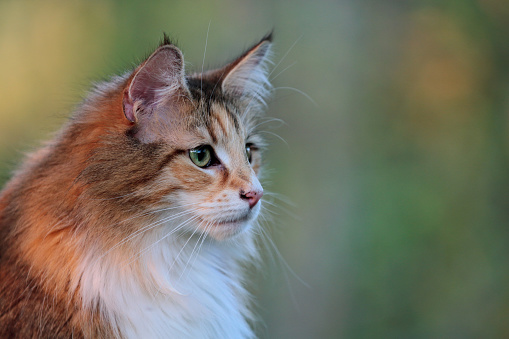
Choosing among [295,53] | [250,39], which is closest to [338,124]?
[295,53]

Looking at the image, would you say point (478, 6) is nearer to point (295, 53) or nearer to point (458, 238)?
point (295, 53)

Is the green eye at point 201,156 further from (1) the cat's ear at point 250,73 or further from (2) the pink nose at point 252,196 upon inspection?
(1) the cat's ear at point 250,73

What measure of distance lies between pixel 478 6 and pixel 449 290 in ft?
7.62

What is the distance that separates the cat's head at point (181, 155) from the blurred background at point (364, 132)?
210 centimetres

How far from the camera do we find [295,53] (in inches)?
159

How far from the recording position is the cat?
1636 mm

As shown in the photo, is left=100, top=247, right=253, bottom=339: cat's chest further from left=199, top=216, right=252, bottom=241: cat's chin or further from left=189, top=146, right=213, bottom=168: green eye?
left=189, top=146, right=213, bottom=168: green eye

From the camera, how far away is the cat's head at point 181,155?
1.66 m

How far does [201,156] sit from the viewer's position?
5.77ft

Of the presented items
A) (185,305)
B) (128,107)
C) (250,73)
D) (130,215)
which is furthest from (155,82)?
(185,305)

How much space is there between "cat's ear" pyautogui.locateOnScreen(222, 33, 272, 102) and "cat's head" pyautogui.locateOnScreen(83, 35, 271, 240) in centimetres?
23

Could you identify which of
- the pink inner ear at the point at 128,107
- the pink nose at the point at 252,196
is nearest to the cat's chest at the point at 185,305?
the pink nose at the point at 252,196

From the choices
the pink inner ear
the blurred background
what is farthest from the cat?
the blurred background

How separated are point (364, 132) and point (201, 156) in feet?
8.80
